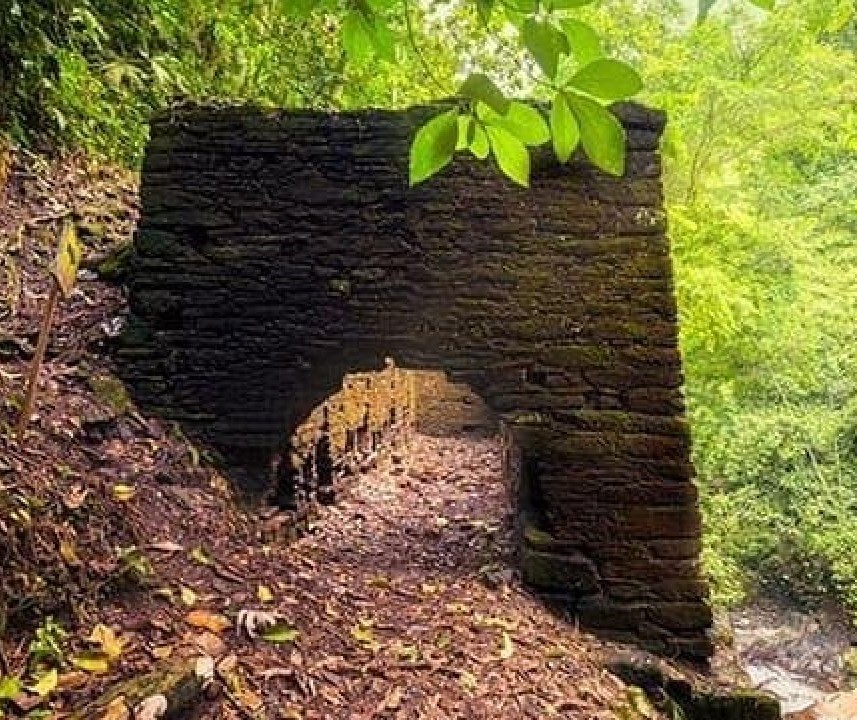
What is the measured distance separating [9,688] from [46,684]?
12 centimetres

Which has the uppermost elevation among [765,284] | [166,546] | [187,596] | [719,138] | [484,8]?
[719,138]

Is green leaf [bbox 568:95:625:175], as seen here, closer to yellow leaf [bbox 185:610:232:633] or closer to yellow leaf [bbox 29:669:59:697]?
yellow leaf [bbox 29:669:59:697]

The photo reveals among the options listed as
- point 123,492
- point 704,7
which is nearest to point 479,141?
point 704,7

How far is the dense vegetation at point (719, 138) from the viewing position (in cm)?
720

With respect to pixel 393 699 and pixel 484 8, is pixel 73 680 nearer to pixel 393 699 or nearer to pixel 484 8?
pixel 393 699

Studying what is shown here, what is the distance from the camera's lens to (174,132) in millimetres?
5039

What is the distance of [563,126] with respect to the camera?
1171mm

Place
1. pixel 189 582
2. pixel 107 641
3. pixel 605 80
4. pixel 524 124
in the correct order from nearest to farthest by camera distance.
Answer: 1. pixel 605 80
2. pixel 524 124
3. pixel 107 641
4. pixel 189 582

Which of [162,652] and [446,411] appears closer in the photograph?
[162,652]

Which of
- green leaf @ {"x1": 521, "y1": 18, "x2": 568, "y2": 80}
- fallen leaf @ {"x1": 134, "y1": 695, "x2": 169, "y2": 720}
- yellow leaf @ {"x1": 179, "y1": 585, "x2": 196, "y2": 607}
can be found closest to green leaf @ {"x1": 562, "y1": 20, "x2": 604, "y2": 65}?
green leaf @ {"x1": 521, "y1": 18, "x2": 568, "y2": 80}

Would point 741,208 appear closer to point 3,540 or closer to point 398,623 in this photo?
point 398,623

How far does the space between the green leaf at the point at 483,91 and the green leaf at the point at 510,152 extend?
0.13m

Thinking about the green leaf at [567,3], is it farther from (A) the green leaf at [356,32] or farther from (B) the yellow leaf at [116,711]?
(B) the yellow leaf at [116,711]

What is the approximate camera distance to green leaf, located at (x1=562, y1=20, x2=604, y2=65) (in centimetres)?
115
